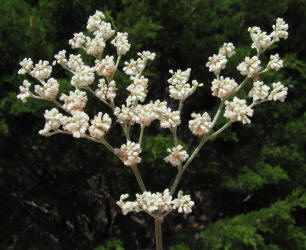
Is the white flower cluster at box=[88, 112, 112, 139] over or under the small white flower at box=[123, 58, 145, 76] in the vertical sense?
under

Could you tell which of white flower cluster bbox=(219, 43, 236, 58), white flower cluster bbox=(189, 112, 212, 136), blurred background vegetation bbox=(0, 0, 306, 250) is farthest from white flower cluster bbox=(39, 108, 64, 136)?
blurred background vegetation bbox=(0, 0, 306, 250)

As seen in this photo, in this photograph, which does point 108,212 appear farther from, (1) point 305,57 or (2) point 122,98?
(1) point 305,57

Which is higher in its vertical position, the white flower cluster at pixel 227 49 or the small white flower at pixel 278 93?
the white flower cluster at pixel 227 49

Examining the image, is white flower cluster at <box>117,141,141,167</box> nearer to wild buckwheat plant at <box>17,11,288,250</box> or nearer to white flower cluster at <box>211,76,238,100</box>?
wild buckwheat plant at <box>17,11,288,250</box>

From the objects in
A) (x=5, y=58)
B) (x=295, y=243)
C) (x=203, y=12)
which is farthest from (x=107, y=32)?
(x=295, y=243)

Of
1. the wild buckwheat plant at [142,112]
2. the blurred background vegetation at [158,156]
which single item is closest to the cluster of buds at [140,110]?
the wild buckwheat plant at [142,112]

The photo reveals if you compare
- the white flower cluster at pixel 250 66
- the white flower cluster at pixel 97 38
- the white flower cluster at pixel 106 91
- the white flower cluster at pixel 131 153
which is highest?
the white flower cluster at pixel 97 38

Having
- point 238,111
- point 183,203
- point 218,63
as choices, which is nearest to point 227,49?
point 218,63

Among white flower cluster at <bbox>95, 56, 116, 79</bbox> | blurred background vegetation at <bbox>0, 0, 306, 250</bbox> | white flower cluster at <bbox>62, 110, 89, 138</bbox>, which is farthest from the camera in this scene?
blurred background vegetation at <bbox>0, 0, 306, 250</bbox>

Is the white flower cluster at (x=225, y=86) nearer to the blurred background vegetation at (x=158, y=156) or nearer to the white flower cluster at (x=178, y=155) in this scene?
the white flower cluster at (x=178, y=155)
